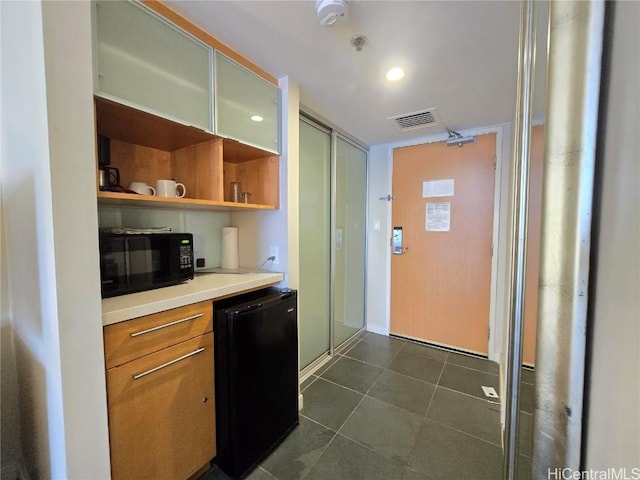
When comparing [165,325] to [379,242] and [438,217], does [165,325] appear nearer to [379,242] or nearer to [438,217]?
[379,242]

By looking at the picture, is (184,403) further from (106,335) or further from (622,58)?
(622,58)

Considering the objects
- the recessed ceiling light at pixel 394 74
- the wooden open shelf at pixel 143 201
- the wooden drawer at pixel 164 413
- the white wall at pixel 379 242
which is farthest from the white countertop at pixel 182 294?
the white wall at pixel 379 242

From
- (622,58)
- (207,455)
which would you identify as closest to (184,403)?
(207,455)

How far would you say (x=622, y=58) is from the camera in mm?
423

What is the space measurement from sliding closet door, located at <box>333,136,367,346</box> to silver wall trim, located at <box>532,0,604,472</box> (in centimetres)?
210

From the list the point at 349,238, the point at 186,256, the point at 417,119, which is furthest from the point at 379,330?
the point at 186,256

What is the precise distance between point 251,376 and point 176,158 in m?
1.35

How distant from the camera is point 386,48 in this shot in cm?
137

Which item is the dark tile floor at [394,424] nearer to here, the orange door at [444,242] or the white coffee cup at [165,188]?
the orange door at [444,242]

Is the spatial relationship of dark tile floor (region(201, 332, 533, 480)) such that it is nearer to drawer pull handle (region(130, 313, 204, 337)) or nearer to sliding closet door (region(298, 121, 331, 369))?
sliding closet door (region(298, 121, 331, 369))

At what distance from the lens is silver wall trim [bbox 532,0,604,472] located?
44cm

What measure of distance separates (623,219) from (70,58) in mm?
1418

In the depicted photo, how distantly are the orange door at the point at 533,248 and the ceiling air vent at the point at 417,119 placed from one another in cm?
178

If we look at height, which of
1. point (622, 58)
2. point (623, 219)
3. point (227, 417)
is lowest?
point (227, 417)
